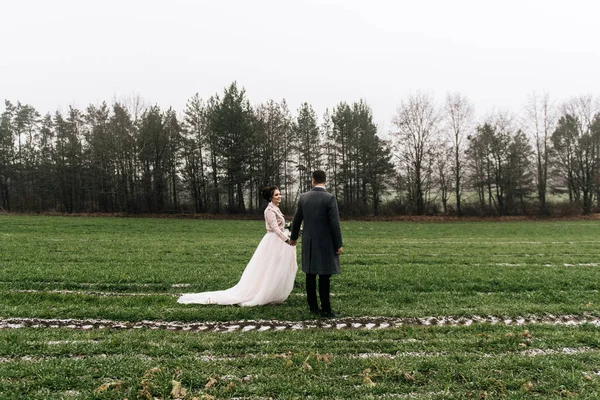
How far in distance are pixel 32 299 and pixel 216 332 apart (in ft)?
16.1

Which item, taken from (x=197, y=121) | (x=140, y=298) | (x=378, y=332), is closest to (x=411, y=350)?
(x=378, y=332)

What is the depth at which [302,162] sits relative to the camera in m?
53.0

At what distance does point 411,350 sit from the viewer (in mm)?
5191

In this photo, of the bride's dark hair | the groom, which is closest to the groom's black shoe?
the groom

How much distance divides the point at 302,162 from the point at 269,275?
4557 cm

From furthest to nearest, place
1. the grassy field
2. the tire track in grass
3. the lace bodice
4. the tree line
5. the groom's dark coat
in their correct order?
the tree line, the lace bodice, the groom's dark coat, the tire track in grass, the grassy field

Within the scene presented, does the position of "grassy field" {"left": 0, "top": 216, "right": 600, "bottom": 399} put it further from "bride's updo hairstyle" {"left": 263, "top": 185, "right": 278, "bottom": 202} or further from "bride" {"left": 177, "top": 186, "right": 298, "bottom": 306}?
"bride's updo hairstyle" {"left": 263, "top": 185, "right": 278, "bottom": 202}

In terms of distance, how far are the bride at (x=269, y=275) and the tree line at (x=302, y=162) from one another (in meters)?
39.4

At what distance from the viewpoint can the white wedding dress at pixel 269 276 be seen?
25.9 ft

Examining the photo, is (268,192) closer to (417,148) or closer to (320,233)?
(320,233)

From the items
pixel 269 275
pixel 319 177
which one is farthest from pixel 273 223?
pixel 319 177

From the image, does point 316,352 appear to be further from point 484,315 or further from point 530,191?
point 530,191

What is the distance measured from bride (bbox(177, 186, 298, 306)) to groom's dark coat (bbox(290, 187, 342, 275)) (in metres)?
1.01

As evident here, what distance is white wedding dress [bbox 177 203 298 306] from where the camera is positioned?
7883 mm
